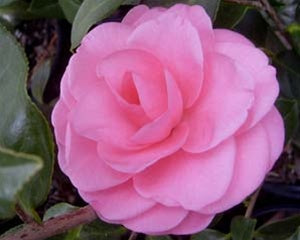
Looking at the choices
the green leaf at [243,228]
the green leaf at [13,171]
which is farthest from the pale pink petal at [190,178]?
the green leaf at [243,228]

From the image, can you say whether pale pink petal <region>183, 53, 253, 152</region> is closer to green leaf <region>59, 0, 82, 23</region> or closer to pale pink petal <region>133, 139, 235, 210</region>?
pale pink petal <region>133, 139, 235, 210</region>

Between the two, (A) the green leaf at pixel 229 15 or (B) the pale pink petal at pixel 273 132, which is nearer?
(B) the pale pink petal at pixel 273 132

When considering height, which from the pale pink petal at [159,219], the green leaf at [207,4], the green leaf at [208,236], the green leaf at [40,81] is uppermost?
the green leaf at [207,4]

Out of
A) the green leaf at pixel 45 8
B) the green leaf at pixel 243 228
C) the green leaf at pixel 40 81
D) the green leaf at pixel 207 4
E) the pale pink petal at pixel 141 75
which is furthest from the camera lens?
the green leaf at pixel 40 81

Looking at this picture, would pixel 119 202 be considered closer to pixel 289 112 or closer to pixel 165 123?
pixel 165 123

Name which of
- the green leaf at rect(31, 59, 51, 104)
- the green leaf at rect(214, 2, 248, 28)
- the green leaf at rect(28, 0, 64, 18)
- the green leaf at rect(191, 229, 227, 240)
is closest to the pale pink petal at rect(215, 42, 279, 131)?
the green leaf at rect(214, 2, 248, 28)

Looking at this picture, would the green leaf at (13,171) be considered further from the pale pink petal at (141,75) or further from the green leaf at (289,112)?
the green leaf at (289,112)
